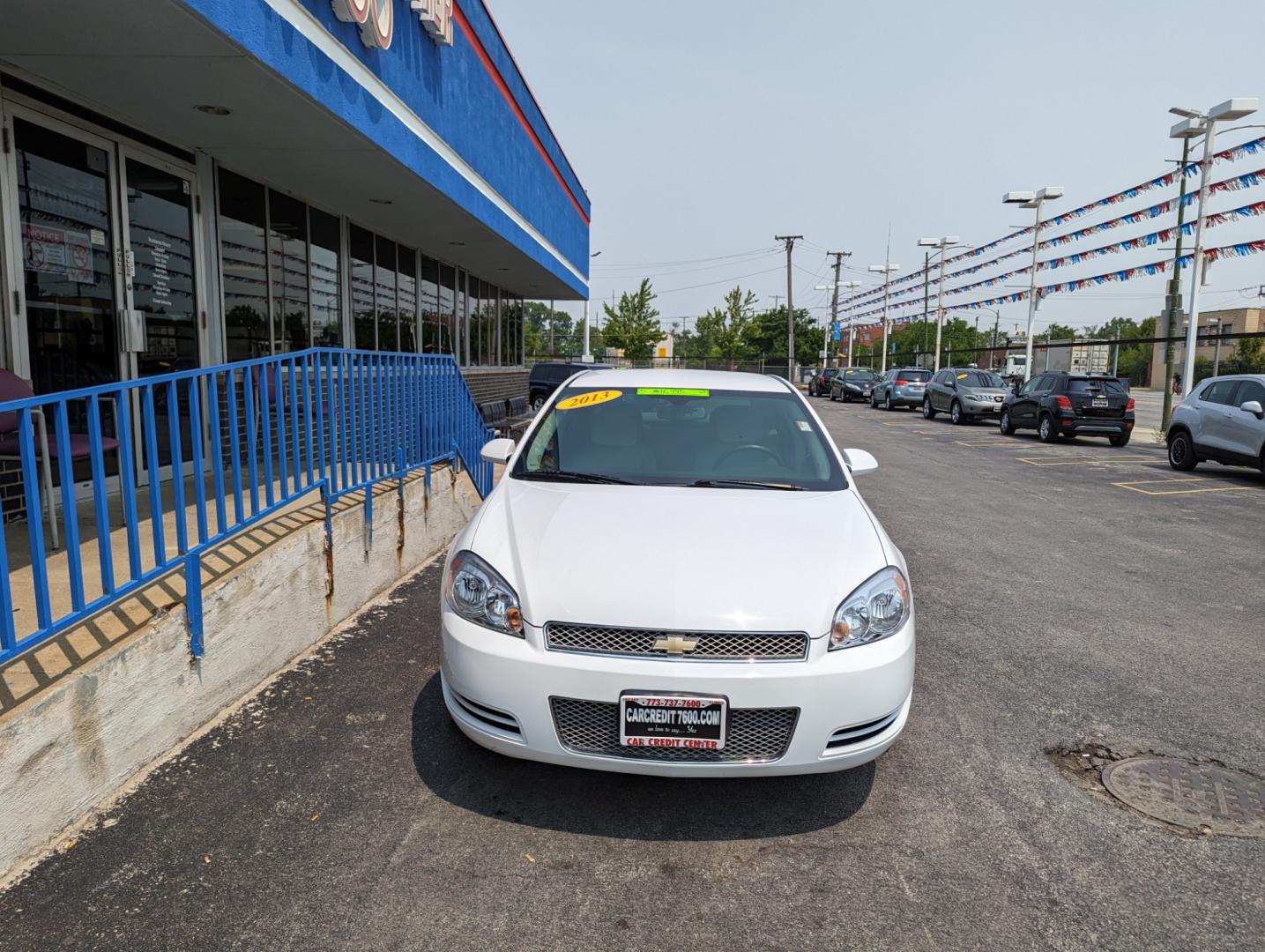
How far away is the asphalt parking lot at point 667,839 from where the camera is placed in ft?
8.29

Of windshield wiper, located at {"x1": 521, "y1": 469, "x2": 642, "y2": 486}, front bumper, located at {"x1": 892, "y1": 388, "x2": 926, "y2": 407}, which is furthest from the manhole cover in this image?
front bumper, located at {"x1": 892, "y1": 388, "x2": 926, "y2": 407}

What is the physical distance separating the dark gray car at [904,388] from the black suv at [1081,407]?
1256 centimetres

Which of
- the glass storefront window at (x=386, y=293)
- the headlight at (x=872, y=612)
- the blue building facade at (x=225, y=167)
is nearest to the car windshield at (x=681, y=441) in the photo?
the headlight at (x=872, y=612)

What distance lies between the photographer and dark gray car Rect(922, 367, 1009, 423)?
24766 millimetres

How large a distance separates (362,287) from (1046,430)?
603 inches

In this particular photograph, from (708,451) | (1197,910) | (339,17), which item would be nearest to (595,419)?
(708,451)

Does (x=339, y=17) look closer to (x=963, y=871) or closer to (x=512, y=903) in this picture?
(x=512, y=903)

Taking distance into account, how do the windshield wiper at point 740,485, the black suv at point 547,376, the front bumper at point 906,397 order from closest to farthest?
the windshield wiper at point 740,485
the black suv at point 547,376
the front bumper at point 906,397

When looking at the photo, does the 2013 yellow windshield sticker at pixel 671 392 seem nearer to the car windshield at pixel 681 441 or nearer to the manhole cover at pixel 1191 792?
the car windshield at pixel 681 441

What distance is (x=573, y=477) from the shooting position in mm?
4043

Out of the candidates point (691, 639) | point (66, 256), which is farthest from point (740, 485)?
point (66, 256)

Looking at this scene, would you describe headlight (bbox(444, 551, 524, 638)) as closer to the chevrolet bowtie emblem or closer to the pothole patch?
the chevrolet bowtie emblem

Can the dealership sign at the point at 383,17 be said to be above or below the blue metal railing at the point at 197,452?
above

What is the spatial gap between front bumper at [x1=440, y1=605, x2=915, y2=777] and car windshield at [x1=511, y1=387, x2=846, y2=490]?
4.01 ft
